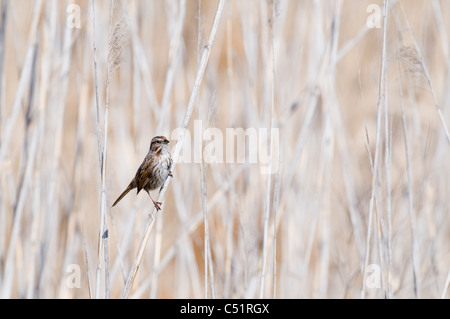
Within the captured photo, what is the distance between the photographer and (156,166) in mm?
2709

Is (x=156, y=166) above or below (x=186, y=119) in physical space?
below

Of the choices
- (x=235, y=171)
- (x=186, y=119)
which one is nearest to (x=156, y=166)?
(x=235, y=171)

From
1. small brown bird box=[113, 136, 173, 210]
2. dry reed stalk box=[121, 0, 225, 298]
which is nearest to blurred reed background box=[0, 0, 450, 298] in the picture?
small brown bird box=[113, 136, 173, 210]

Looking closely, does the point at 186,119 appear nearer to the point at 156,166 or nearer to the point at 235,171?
the point at 156,166

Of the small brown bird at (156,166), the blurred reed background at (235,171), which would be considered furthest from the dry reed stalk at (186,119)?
the small brown bird at (156,166)

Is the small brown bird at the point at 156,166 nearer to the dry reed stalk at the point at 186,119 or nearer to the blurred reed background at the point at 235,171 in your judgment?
the blurred reed background at the point at 235,171

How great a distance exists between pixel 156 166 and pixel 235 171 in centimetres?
41

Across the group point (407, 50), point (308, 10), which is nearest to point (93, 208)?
point (308, 10)

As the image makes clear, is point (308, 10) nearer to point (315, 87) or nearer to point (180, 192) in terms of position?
point (315, 87)

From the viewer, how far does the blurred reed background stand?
258cm

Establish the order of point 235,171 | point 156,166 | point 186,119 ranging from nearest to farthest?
→ point 186,119, point 156,166, point 235,171

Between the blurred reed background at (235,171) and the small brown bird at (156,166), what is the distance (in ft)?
0.24

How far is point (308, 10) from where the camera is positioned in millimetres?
3256

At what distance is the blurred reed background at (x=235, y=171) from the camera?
2.58 metres
